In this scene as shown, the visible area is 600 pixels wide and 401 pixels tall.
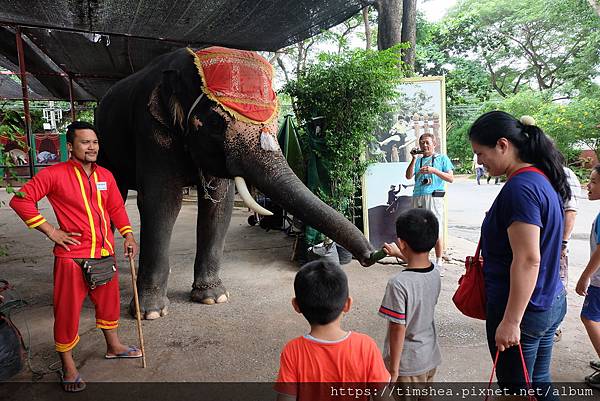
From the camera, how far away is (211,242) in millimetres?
4461

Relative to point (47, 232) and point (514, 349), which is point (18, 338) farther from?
point (514, 349)

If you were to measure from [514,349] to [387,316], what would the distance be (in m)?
0.56

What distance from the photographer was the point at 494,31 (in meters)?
23.7

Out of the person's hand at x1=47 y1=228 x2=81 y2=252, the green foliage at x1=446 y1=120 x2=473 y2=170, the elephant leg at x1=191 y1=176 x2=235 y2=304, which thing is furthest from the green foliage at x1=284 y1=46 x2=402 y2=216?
the green foliage at x1=446 y1=120 x2=473 y2=170

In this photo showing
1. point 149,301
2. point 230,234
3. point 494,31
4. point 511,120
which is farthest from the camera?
point 494,31

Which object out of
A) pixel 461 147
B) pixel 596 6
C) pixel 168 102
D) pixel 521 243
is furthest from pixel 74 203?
pixel 461 147

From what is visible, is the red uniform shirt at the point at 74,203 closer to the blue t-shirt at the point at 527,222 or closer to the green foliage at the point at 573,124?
the blue t-shirt at the point at 527,222

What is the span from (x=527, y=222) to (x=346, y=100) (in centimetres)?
402

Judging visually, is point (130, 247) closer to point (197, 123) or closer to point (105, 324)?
point (105, 324)

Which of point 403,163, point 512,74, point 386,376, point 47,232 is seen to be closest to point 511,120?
point 386,376

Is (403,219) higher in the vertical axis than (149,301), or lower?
higher

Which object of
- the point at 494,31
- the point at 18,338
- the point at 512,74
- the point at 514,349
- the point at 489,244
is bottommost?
the point at 18,338

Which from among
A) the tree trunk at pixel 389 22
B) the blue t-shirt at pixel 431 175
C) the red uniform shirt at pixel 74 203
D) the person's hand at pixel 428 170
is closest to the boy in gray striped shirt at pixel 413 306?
the red uniform shirt at pixel 74 203

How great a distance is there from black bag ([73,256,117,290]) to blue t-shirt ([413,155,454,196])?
3.64m
